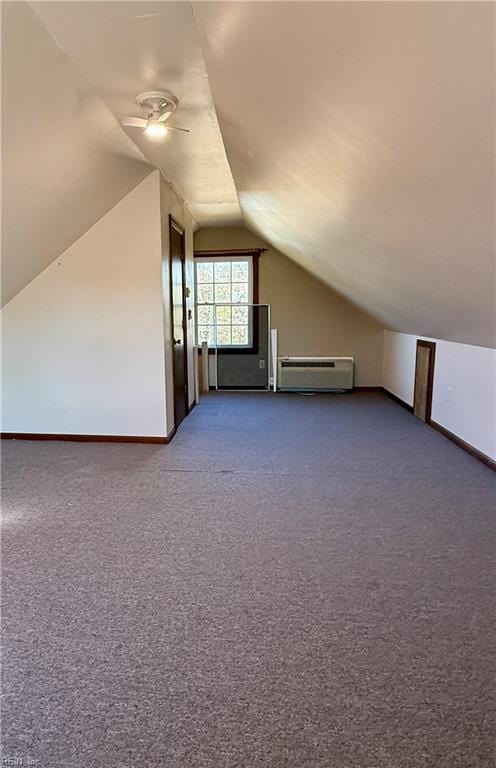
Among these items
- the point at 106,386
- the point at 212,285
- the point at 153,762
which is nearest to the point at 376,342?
the point at 212,285

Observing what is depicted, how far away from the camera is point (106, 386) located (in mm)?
3889

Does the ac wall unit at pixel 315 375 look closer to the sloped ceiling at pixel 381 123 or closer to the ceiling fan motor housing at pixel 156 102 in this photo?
the sloped ceiling at pixel 381 123

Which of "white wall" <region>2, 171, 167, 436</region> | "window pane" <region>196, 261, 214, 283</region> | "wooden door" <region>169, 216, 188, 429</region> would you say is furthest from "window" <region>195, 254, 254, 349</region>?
"white wall" <region>2, 171, 167, 436</region>

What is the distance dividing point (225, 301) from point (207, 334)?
1.86 feet

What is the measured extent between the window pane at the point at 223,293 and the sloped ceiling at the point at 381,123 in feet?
11.1

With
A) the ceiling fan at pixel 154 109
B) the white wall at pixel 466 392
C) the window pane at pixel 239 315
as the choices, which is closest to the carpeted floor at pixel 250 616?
the white wall at pixel 466 392

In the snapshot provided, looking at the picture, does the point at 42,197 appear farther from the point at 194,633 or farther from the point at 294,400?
the point at 294,400

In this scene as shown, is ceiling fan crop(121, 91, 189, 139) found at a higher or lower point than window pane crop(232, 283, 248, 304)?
higher

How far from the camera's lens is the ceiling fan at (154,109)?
228 cm

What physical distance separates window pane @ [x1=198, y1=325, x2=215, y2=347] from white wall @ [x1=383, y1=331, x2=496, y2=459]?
9.47 ft

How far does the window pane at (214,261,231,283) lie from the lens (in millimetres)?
6488

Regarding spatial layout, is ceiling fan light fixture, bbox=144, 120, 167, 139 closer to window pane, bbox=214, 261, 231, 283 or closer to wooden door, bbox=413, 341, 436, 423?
wooden door, bbox=413, 341, 436, 423

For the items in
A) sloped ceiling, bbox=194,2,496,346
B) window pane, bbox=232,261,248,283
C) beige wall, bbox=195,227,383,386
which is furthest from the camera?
window pane, bbox=232,261,248,283

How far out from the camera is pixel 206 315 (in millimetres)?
6516
